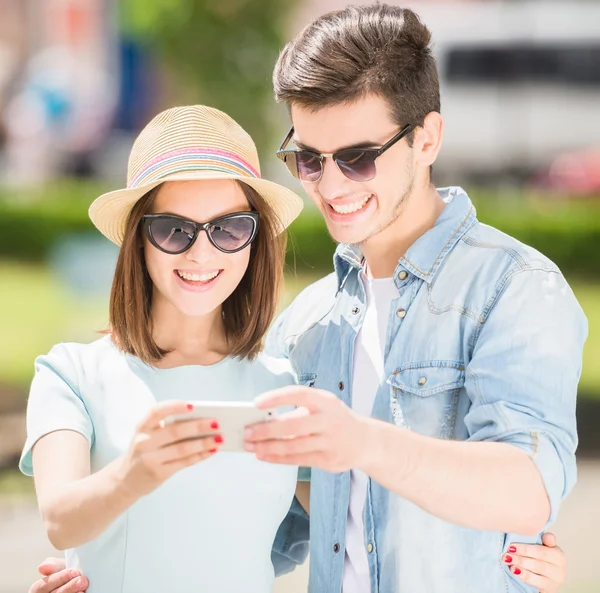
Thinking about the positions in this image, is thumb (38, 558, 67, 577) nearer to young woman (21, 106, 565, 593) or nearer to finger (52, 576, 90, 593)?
young woman (21, 106, 565, 593)

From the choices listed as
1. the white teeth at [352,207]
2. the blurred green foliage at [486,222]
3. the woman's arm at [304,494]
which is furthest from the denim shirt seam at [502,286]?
the blurred green foliage at [486,222]

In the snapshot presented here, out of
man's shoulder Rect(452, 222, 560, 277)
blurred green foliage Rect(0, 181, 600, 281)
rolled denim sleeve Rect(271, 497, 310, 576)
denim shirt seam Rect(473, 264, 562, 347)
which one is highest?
man's shoulder Rect(452, 222, 560, 277)

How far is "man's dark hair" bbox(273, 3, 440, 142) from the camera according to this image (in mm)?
2838

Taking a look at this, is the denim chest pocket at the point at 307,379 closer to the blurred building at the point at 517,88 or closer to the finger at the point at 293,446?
the finger at the point at 293,446

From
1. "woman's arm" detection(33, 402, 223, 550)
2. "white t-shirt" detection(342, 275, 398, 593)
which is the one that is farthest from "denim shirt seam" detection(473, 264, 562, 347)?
"woman's arm" detection(33, 402, 223, 550)

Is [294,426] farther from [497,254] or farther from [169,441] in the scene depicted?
[497,254]

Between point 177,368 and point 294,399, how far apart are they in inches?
29.6

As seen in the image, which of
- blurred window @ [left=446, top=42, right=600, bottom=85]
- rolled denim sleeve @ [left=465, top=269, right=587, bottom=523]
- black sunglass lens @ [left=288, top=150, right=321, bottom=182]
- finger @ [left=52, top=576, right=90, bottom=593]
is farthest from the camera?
blurred window @ [left=446, top=42, right=600, bottom=85]

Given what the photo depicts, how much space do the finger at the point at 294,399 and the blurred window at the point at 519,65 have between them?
18654 millimetres

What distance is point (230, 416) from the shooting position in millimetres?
2074

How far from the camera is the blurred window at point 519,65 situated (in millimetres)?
19781

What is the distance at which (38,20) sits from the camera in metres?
31.0

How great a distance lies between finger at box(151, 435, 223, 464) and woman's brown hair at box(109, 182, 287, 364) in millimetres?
658

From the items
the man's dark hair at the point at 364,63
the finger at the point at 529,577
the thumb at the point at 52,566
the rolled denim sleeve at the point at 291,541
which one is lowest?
the rolled denim sleeve at the point at 291,541
